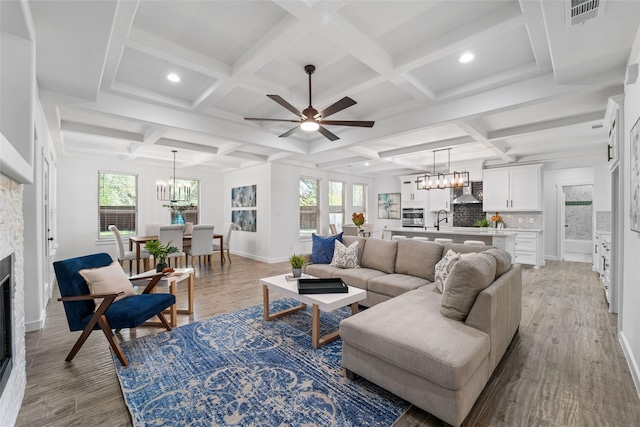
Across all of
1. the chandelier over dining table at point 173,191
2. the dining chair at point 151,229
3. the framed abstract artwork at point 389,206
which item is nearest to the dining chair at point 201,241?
the chandelier over dining table at point 173,191

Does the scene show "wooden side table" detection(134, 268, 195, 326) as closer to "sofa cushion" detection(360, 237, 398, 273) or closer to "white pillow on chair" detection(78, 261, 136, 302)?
"white pillow on chair" detection(78, 261, 136, 302)

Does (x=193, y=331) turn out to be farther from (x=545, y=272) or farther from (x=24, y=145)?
(x=545, y=272)

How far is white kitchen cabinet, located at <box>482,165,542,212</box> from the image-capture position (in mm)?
6753

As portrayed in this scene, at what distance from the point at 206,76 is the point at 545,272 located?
276 inches

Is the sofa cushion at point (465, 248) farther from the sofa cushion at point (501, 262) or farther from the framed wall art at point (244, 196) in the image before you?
the framed wall art at point (244, 196)

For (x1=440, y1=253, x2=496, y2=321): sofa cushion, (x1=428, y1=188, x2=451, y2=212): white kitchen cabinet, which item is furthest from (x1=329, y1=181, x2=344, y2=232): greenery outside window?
(x1=440, y1=253, x2=496, y2=321): sofa cushion

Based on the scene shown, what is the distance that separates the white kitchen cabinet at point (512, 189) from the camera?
22.2ft

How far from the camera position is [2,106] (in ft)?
6.04

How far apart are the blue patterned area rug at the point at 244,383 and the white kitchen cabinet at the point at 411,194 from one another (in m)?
6.72

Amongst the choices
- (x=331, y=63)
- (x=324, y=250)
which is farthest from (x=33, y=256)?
(x=331, y=63)

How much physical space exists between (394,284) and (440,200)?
575cm

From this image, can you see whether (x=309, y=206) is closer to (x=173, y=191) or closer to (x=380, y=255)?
(x=173, y=191)

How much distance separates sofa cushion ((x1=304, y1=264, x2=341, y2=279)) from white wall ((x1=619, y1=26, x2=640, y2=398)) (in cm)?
283

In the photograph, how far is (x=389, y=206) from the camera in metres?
9.89
